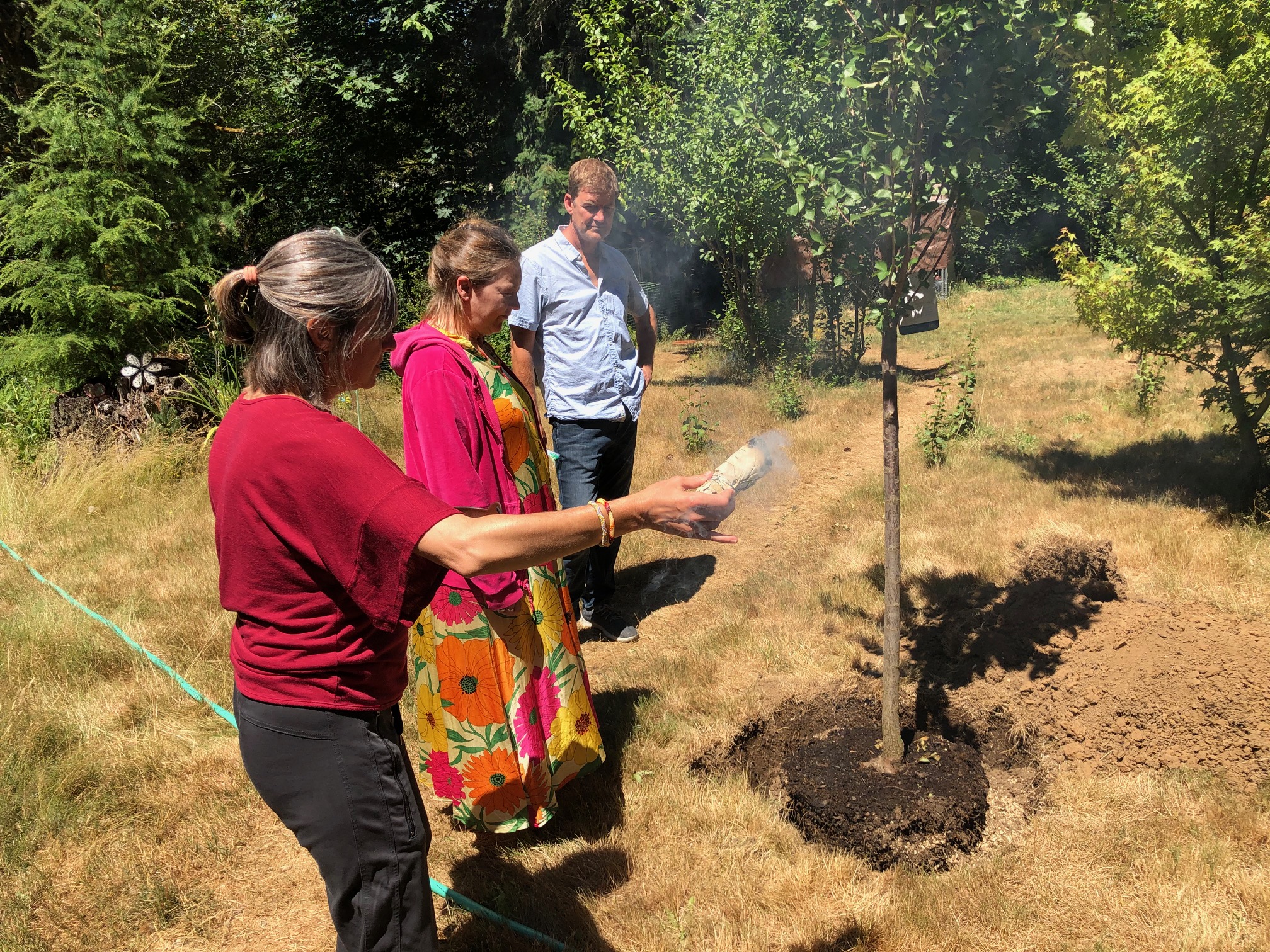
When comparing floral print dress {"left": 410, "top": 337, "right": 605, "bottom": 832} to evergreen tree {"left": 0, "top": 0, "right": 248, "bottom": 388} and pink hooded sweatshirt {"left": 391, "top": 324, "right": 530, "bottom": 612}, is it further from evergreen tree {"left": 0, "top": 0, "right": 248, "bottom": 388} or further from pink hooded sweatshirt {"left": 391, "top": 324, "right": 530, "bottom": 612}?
evergreen tree {"left": 0, "top": 0, "right": 248, "bottom": 388}

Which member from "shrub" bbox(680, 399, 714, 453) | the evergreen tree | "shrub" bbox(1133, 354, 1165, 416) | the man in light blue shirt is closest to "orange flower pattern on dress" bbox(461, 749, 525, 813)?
the man in light blue shirt

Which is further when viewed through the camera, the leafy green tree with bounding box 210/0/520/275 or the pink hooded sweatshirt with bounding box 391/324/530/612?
the leafy green tree with bounding box 210/0/520/275

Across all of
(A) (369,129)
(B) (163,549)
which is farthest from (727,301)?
(B) (163,549)

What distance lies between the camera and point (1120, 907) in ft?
8.71

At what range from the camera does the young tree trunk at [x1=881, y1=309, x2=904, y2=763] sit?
10.3 ft

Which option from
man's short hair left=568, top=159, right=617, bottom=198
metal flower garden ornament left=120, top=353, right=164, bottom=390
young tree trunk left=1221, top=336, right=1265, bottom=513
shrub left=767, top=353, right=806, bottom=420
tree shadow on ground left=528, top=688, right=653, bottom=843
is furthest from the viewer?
shrub left=767, top=353, right=806, bottom=420

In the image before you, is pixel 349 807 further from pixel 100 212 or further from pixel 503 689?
pixel 100 212

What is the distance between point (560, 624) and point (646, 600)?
93.1 inches

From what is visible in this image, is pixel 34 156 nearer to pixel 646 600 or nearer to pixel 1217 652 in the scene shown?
pixel 646 600

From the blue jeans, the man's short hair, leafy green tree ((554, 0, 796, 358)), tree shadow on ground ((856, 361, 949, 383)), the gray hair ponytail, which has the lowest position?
tree shadow on ground ((856, 361, 949, 383))

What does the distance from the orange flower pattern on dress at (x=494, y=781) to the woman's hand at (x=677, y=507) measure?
54.4 inches

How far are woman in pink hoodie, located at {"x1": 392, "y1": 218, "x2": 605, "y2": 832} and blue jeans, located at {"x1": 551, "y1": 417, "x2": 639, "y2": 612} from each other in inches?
49.9

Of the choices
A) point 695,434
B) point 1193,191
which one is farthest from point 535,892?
point 695,434

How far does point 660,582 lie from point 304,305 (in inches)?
167
